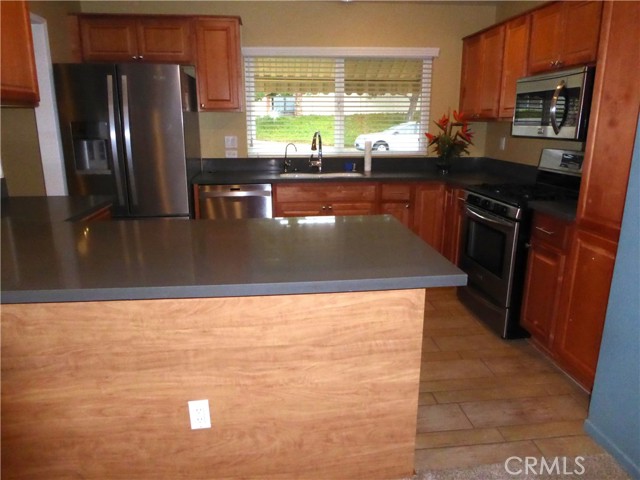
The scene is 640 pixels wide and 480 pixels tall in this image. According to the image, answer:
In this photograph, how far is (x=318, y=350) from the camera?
1.51m

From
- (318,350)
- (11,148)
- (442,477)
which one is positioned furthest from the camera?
(11,148)

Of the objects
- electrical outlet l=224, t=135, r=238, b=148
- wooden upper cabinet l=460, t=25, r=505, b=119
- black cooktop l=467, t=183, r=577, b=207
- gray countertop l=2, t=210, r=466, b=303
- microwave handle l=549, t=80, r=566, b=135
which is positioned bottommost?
gray countertop l=2, t=210, r=466, b=303

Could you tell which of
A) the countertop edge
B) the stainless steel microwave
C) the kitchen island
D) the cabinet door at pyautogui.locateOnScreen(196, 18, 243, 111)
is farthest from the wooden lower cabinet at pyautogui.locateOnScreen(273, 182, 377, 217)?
the countertop edge

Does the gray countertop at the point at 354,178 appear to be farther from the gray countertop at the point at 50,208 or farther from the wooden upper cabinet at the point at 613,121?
the wooden upper cabinet at the point at 613,121

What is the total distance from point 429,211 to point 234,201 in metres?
1.73

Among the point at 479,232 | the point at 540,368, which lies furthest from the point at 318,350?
the point at 479,232

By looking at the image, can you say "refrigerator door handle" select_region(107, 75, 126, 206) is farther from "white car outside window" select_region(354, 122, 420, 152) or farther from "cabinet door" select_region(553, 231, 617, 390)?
"cabinet door" select_region(553, 231, 617, 390)

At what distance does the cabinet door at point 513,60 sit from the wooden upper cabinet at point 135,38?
2.55m

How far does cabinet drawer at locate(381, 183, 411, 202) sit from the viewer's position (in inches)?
154

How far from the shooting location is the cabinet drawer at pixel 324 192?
3.83 metres

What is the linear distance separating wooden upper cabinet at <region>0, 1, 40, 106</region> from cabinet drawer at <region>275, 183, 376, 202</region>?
2058 millimetres

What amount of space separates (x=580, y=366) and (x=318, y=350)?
157 cm

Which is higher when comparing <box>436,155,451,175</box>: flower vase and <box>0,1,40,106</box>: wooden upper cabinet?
<box>0,1,40,106</box>: wooden upper cabinet

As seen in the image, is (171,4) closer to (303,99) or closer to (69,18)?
(69,18)
